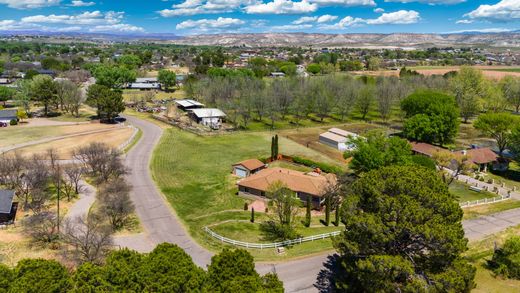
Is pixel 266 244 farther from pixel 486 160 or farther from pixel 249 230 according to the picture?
pixel 486 160

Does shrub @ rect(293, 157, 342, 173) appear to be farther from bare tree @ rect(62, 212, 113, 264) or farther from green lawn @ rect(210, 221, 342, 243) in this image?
bare tree @ rect(62, 212, 113, 264)

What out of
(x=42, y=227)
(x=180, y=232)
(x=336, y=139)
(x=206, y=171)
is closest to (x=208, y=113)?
(x=336, y=139)

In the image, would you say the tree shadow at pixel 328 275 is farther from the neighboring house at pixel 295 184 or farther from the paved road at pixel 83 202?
the paved road at pixel 83 202

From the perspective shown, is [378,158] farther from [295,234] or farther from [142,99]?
[142,99]

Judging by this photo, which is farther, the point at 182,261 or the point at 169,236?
the point at 169,236

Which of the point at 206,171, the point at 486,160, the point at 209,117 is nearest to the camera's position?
the point at 206,171

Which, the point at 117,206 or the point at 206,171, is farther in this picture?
the point at 206,171

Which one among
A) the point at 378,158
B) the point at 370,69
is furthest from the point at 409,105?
the point at 370,69

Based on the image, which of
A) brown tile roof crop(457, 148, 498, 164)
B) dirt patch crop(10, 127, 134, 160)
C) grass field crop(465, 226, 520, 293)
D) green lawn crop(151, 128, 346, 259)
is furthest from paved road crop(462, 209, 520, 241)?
dirt patch crop(10, 127, 134, 160)
